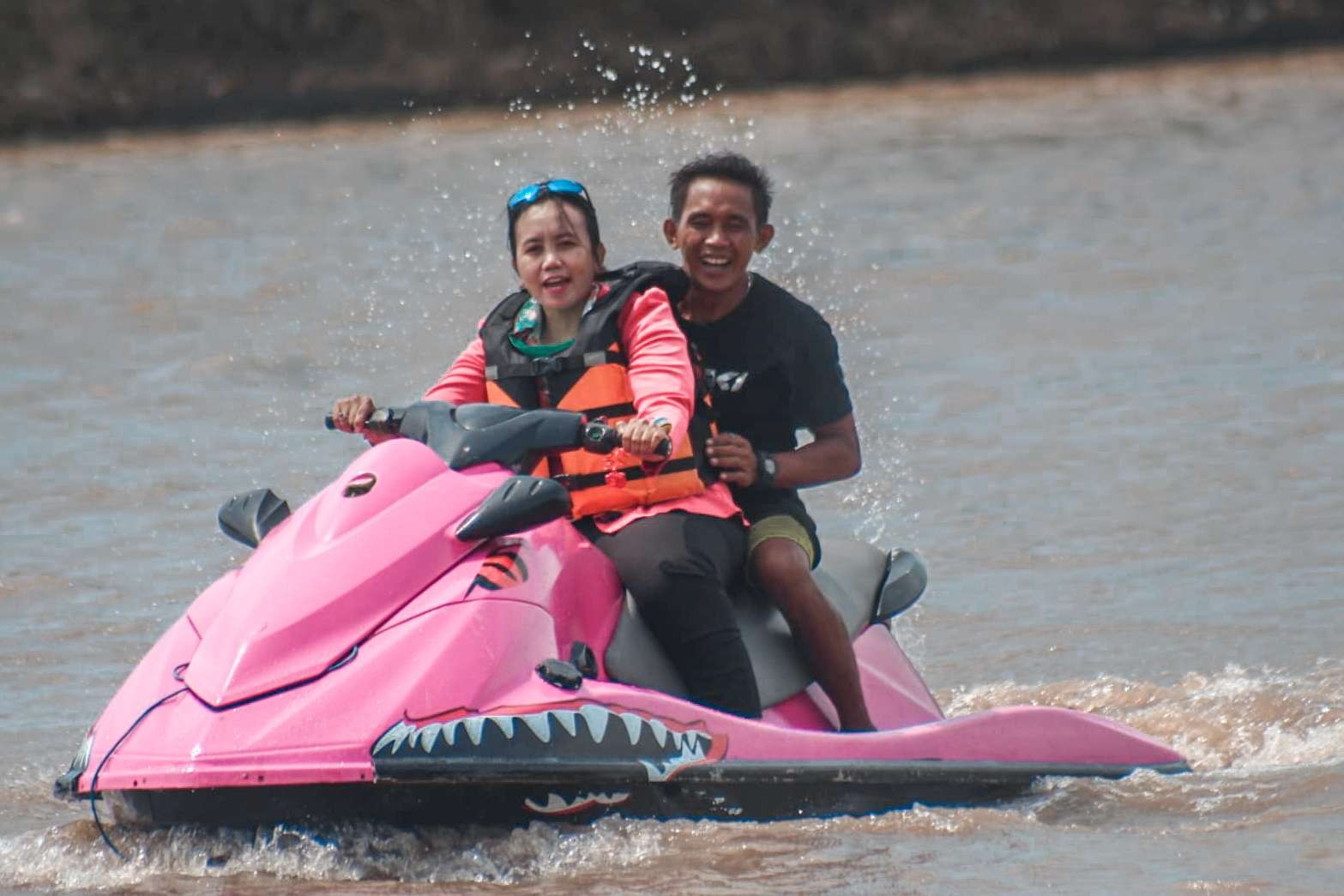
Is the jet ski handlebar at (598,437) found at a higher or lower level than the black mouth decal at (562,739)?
higher

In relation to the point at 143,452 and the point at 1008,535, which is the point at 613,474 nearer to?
the point at 1008,535

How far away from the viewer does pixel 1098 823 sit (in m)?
5.20

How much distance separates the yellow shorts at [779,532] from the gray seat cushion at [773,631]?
148 millimetres

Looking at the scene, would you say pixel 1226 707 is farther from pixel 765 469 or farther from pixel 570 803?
pixel 570 803

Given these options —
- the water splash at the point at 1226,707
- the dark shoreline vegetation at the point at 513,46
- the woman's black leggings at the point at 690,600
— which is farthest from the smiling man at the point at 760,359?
the dark shoreline vegetation at the point at 513,46

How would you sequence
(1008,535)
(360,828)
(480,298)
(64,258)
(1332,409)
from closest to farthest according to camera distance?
1. (360,828)
2. (1008,535)
3. (1332,409)
4. (480,298)
5. (64,258)

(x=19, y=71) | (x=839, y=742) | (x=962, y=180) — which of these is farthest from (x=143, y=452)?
(x=19, y=71)

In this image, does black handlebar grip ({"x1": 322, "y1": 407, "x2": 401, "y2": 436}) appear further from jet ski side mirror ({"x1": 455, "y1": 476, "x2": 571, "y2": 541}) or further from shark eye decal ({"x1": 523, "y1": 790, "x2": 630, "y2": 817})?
shark eye decal ({"x1": 523, "y1": 790, "x2": 630, "y2": 817})

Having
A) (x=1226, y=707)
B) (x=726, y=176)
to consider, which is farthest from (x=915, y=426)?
(x=726, y=176)

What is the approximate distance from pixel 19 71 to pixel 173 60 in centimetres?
203

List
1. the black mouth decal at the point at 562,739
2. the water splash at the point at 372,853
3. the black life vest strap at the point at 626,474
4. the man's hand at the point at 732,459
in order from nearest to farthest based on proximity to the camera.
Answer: the black mouth decal at the point at 562,739
the water splash at the point at 372,853
the black life vest strap at the point at 626,474
the man's hand at the point at 732,459

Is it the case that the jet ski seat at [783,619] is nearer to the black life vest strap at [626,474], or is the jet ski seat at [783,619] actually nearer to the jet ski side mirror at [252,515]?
the black life vest strap at [626,474]

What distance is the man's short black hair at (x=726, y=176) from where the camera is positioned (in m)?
5.47

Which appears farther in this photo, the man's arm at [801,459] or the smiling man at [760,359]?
the smiling man at [760,359]
